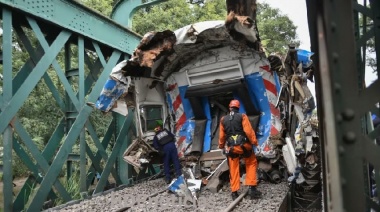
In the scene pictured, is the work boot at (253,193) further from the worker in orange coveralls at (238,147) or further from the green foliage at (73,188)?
the green foliage at (73,188)

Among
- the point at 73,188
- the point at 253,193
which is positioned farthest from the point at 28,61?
the point at 253,193

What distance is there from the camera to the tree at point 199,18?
555 inches

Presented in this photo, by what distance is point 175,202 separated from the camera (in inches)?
202

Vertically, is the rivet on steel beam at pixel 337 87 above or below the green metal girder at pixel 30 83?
below

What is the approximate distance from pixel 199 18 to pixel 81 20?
1120 cm

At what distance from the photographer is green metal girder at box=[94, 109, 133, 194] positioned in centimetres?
635

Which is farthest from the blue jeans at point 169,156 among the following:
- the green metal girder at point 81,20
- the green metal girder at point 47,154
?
the green metal girder at point 81,20

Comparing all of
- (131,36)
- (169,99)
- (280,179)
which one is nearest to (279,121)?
(280,179)

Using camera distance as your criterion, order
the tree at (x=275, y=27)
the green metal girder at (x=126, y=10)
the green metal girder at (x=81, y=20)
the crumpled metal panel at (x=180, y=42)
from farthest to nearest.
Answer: the tree at (x=275, y=27)
the green metal girder at (x=126, y=10)
the crumpled metal panel at (x=180, y=42)
the green metal girder at (x=81, y=20)

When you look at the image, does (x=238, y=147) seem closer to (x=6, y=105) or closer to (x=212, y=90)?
(x=212, y=90)

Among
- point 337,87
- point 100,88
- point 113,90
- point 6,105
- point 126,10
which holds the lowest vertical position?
point 337,87

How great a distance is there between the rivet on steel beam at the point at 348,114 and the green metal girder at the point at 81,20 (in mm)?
4800

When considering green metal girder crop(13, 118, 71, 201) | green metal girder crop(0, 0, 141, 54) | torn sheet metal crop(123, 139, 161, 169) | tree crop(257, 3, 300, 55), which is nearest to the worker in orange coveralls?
torn sheet metal crop(123, 139, 161, 169)

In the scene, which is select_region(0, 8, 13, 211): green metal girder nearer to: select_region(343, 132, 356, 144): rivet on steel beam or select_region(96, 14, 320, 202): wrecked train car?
select_region(96, 14, 320, 202): wrecked train car
